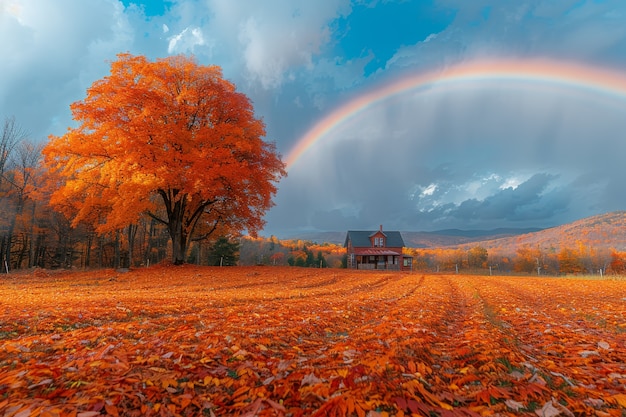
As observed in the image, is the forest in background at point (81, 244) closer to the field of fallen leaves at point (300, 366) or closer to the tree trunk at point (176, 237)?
the tree trunk at point (176, 237)

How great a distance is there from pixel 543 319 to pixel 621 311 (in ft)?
12.0

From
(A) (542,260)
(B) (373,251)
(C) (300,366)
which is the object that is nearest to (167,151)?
(C) (300,366)

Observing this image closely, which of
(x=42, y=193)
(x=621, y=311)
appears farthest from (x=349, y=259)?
(x=621, y=311)

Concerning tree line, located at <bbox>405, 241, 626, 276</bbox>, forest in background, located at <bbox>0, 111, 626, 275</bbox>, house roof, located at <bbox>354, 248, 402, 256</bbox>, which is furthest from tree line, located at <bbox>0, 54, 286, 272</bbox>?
tree line, located at <bbox>405, 241, 626, 276</bbox>

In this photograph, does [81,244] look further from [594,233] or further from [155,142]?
[594,233]

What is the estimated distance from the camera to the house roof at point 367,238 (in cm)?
5212

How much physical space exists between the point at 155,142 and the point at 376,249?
39308 mm

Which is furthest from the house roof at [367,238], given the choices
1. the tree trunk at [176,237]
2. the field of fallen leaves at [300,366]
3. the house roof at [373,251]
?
the field of fallen leaves at [300,366]

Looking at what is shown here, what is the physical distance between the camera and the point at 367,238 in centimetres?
5306

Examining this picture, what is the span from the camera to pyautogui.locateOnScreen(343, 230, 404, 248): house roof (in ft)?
171

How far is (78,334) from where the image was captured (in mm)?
4871

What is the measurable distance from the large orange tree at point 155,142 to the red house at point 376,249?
31.8 meters

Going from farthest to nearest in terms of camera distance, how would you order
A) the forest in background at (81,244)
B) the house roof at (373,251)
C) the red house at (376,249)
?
the red house at (376,249) → the house roof at (373,251) → the forest in background at (81,244)

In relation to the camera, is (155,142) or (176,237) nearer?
(155,142)
